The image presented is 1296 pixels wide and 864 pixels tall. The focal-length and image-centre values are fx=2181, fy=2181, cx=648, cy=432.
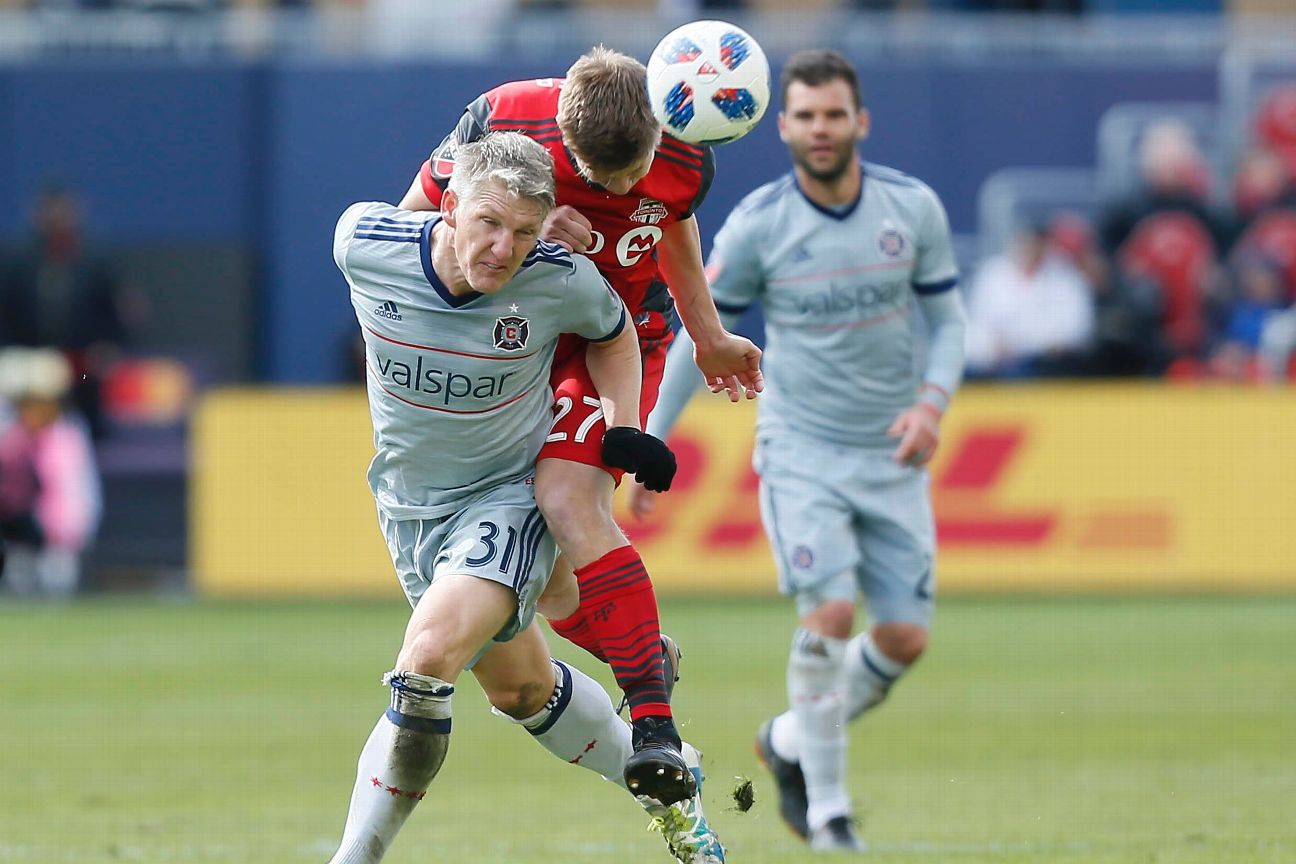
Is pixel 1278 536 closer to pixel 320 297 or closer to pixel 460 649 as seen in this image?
pixel 320 297

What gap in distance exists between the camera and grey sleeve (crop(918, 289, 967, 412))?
820 cm

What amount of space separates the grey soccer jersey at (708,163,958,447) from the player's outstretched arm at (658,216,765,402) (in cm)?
170

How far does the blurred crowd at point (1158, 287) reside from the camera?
59.8 feet

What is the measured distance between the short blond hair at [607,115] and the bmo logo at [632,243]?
46 cm

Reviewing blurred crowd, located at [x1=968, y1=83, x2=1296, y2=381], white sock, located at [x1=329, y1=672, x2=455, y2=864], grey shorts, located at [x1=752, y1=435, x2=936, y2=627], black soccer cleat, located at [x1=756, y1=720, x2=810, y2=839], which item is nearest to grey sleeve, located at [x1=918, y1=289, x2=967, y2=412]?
grey shorts, located at [x1=752, y1=435, x2=936, y2=627]

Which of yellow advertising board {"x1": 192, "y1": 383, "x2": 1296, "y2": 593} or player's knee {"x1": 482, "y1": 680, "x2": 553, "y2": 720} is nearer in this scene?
player's knee {"x1": 482, "y1": 680, "x2": 553, "y2": 720}

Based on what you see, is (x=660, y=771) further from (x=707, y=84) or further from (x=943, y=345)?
(x=943, y=345)

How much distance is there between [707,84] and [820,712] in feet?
9.56

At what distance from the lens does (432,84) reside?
2023 centimetres

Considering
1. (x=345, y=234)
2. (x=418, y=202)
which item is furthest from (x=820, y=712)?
(x=345, y=234)

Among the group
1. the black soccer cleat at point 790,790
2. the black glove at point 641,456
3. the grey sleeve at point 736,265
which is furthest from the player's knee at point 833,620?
the black glove at point 641,456

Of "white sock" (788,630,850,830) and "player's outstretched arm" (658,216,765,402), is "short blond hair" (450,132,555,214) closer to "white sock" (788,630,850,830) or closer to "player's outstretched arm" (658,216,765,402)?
"player's outstretched arm" (658,216,765,402)

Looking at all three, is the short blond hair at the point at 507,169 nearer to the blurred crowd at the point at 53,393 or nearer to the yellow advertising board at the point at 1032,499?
the yellow advertising board at the point at 1032,499

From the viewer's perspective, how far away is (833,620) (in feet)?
26.6
